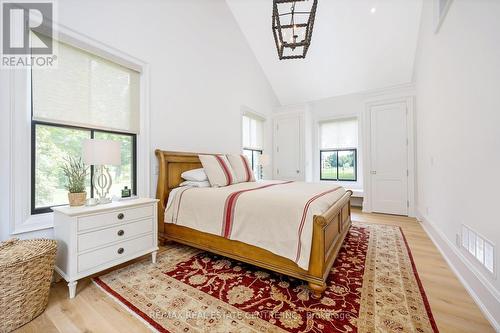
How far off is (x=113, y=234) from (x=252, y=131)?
391 cm

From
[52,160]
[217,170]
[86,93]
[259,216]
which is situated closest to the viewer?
[259,216]

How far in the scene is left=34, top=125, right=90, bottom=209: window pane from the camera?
190 cm

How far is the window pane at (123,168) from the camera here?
8.00 ft

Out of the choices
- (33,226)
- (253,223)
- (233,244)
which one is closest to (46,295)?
(33,226)

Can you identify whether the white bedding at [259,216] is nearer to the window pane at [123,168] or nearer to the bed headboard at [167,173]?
the bed headboard at [167,173]

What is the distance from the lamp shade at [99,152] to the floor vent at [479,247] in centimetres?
295

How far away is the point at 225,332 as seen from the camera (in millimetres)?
1249

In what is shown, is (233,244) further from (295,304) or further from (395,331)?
(395,331)

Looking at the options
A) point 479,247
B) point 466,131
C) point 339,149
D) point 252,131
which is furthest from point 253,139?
point 479,247

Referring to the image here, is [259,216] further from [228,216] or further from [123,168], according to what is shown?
[123,168]

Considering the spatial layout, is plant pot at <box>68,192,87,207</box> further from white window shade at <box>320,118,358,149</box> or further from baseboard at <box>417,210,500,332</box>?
white window shade at <box>320,118,358,149</box>

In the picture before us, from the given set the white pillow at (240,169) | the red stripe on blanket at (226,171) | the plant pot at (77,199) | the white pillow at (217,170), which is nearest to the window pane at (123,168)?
the plant pot at (77,199)

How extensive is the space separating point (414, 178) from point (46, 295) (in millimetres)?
5394

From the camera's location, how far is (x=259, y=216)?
1.82 metres
